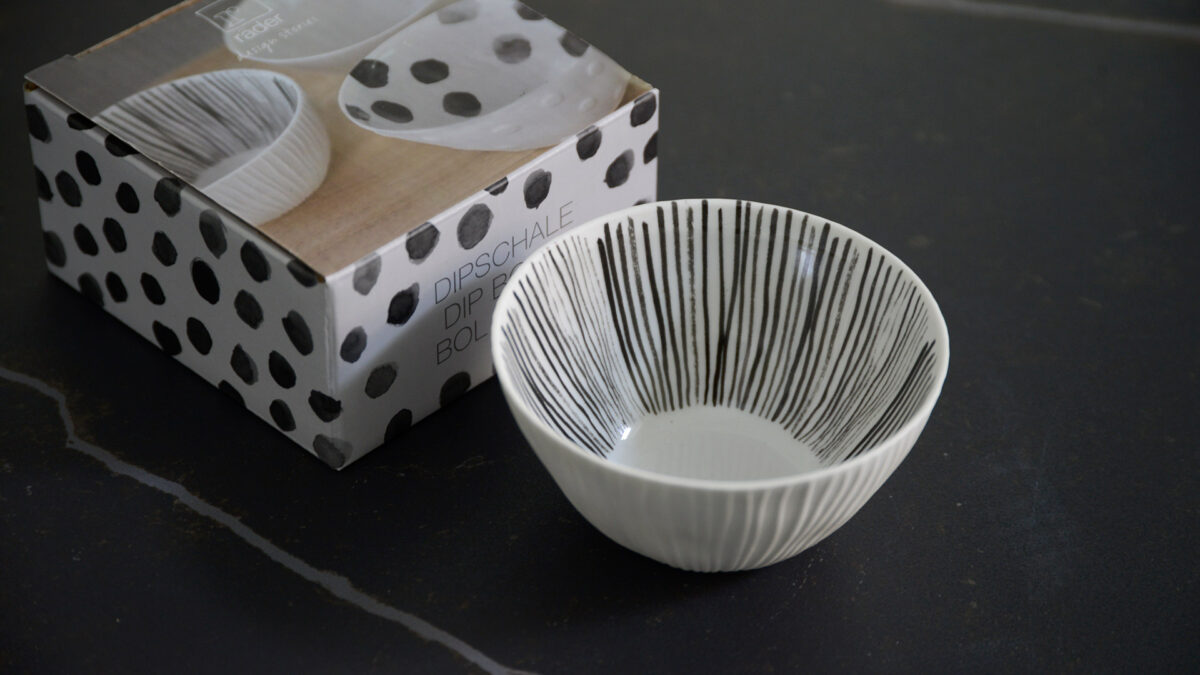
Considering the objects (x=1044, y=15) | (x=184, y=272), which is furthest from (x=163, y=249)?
(x=1044, y=15)

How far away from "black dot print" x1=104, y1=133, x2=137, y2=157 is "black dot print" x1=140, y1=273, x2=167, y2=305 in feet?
0.23

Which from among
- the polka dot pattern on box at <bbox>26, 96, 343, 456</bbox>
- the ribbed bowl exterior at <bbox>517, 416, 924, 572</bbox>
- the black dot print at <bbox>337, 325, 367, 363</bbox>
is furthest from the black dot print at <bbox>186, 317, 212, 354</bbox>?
the ribbed bowl exterior at <bbox>517, 416, 924, 572</bbox>

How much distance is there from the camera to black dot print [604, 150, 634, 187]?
751mm

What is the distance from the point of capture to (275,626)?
639 mm

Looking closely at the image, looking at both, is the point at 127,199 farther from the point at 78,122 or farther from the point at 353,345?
the point at 353,345

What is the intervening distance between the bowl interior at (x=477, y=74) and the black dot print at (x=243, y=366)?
13cm

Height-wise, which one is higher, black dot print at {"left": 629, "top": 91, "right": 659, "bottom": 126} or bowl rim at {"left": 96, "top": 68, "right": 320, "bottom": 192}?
→ bowl rim at {"left": 96, "top": 68, "right": 320, "bottom": 192}

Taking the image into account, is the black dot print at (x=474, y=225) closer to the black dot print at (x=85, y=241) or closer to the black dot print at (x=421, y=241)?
the black dot print at (x=421, y=241)

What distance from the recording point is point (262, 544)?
674 mm

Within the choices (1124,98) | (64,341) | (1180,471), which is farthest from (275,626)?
(1124,98)

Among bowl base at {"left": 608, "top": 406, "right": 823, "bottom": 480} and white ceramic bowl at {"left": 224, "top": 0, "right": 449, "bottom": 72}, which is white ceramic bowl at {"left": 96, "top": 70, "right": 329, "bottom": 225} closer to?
white ceramic bowl at {"left": 224, "top": 0, "right": 449, "bottom": 72}

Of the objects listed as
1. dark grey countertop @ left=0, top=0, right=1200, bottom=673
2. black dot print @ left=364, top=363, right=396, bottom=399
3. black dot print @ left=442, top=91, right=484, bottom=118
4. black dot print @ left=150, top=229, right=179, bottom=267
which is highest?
black dot print @ left=442, top=91, right=484, bottom=118

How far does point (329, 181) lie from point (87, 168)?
0.13 metres

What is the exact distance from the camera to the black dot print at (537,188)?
0.71 m
